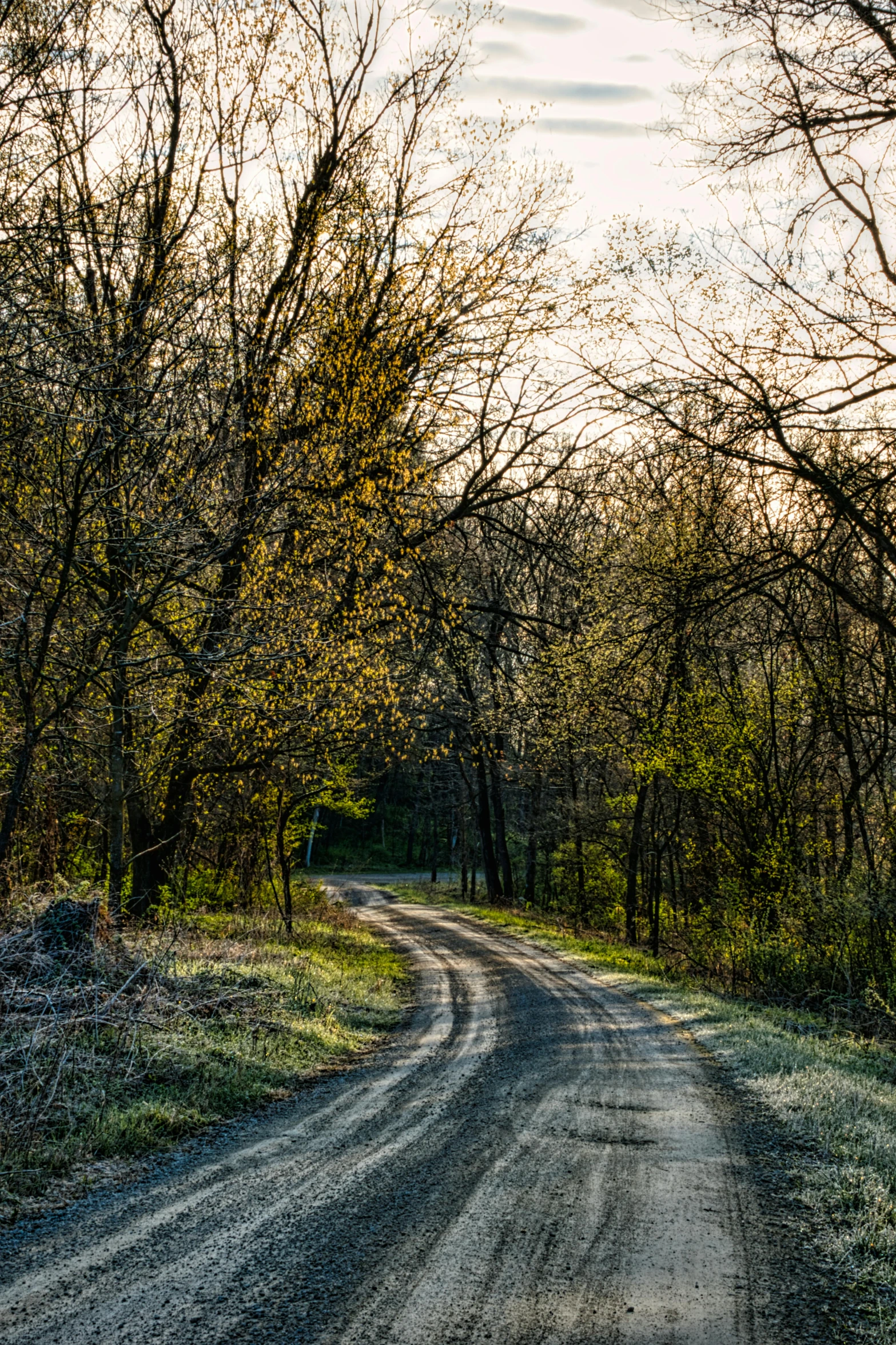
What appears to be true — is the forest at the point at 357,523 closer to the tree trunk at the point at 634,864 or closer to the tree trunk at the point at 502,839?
the tree trunk at the point at 634,864

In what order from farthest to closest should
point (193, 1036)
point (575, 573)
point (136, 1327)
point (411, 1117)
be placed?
point (575, 573)
point (193, 1036)
point (411, 1117)
point (136, 1327)

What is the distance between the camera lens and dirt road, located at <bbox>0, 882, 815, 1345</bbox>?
11.6 feet

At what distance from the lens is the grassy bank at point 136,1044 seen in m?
5.45

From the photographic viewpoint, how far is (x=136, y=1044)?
685cm

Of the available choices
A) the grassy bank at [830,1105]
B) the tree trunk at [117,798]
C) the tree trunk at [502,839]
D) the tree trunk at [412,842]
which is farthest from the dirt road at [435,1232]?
the tree trunk at [412,842]

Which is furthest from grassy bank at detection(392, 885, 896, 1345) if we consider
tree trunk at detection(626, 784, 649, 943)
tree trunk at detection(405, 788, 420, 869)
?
tree trunk at detection(405, 788, 420, 869)

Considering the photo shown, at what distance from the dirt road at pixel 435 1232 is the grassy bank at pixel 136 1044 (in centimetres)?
40

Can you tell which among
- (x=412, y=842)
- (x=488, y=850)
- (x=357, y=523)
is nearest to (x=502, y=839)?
(x=488, y=850)

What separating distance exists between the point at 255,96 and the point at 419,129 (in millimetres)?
2566

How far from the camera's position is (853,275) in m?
8.14

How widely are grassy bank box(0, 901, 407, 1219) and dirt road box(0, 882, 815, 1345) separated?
0.40 m

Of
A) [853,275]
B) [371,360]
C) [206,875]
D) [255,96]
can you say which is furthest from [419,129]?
[206,875]

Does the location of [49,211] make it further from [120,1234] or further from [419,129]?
[120,1234]

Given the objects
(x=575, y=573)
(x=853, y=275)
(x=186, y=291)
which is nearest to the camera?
(x=853, y=275)
